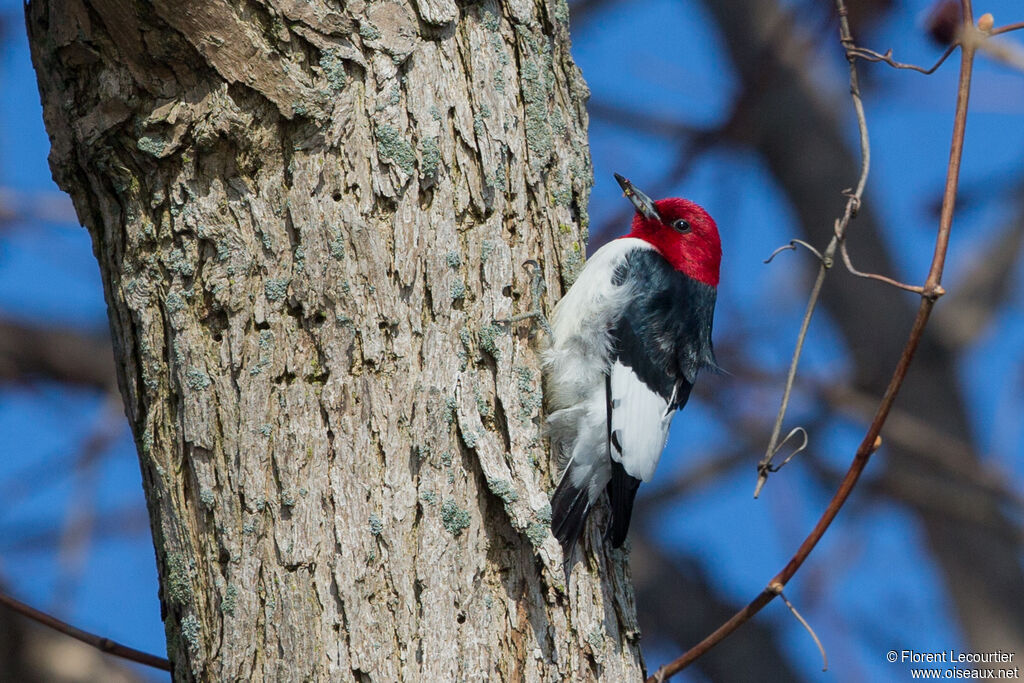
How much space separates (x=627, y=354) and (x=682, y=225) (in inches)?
30.0

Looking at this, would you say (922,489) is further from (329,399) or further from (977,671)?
(329,399)

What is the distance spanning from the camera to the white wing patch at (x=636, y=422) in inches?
114

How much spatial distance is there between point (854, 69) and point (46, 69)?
1.91 metres

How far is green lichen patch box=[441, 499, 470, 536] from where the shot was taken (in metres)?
2.22

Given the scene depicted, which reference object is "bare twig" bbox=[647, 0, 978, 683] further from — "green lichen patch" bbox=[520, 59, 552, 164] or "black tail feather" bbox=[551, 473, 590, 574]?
"green lichen patch" bbox=[520, 59, 552, 164]

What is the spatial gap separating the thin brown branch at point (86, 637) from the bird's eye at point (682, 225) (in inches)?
88.5

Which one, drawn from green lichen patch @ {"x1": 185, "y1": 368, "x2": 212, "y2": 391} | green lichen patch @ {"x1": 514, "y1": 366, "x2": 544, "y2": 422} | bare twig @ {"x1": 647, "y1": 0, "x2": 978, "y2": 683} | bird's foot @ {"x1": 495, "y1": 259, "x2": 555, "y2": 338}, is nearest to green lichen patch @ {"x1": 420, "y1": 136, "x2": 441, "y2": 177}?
bird's foot @ {"x1": 495, "y1": 259, "x2": 555, "y2": 338}

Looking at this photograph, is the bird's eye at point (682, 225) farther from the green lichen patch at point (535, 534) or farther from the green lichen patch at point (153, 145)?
the green lichen patch at point (153, 145)

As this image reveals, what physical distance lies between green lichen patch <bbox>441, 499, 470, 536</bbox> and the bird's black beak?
5.92ft

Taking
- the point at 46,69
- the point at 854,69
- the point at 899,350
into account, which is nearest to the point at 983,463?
the point at 899,350

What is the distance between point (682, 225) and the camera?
3.68m

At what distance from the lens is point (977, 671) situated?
5004 mm

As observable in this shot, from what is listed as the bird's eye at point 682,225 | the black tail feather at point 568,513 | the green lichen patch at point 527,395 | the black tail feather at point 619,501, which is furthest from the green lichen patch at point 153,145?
the bird's eye at point 682,225

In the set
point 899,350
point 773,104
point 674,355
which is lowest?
point 674,355
